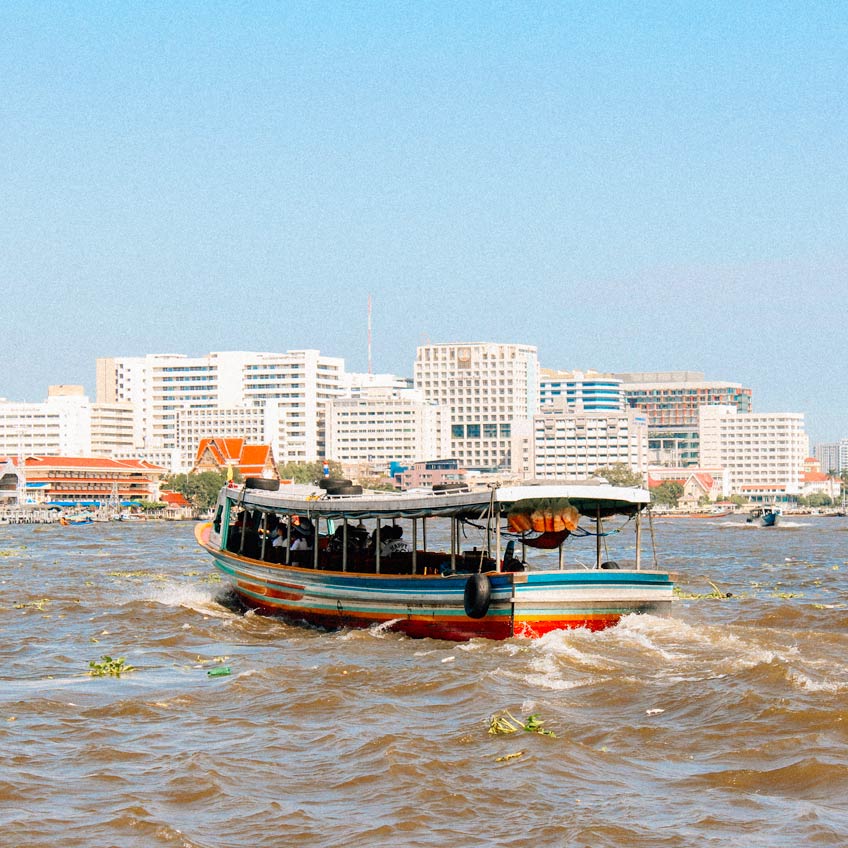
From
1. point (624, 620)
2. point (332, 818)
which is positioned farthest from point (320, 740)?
point (624, 620)

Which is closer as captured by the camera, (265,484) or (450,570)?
(450,570)

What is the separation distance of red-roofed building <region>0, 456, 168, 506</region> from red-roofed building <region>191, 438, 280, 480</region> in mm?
8923

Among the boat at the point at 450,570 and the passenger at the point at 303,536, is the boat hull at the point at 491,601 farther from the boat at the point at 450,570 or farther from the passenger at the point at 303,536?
the passenger at the point at 303,536

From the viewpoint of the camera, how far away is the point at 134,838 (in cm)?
1190

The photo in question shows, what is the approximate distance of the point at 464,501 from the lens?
72.6 feet

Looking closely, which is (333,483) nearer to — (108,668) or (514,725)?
(108,668)

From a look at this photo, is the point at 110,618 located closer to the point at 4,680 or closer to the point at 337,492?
the point at 337,492

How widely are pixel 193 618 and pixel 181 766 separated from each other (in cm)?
1486

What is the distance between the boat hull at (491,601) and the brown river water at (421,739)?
32 cm

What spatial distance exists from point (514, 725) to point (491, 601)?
592cm

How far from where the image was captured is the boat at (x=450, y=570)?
21734 millimetres

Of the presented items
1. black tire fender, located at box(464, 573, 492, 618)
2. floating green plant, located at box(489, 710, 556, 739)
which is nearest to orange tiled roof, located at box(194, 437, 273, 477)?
black tire fender, located at box(464, 573, 492, 618)

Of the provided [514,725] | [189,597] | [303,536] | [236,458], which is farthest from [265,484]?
[236,458]

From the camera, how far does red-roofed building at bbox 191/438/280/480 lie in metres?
183
